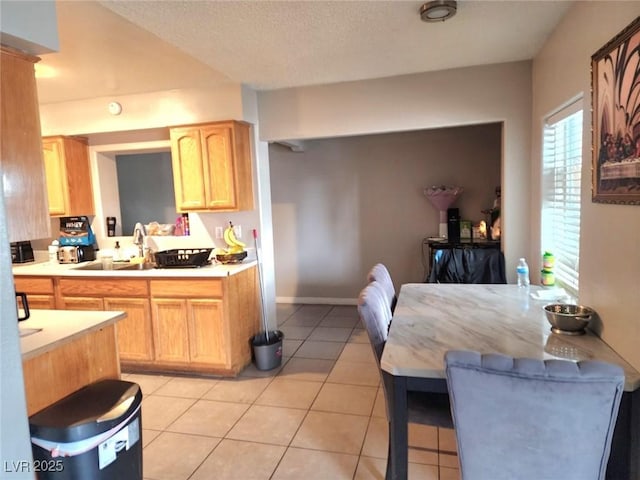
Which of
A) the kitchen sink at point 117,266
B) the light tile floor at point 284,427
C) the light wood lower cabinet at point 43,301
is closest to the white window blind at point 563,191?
the light tile floor at point 284,427

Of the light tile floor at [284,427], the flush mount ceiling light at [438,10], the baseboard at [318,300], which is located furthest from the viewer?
the baseboard at [318,300]

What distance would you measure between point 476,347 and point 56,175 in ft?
12.7

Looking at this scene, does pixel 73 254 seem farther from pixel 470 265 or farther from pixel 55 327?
pixel 470 265

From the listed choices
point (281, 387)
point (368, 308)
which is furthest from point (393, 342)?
point (281, 387)

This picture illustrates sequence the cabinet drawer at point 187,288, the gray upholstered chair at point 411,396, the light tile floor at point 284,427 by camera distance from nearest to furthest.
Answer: the gray upholstered chair at point 411,396 < the light tile floor at point 284,427 < the cabinet drawer at point 187,288

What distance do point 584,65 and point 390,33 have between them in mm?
1040

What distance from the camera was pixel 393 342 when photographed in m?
1.73

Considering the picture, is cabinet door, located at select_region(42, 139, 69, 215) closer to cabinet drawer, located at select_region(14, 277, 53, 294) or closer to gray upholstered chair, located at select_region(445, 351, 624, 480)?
cabinet drawer, located at select_region(14, 277, 53, 294)

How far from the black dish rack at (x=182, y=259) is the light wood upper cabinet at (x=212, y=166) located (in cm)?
39

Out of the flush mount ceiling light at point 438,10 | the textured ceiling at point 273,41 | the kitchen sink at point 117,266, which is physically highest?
the textured ceiling at point 273,41

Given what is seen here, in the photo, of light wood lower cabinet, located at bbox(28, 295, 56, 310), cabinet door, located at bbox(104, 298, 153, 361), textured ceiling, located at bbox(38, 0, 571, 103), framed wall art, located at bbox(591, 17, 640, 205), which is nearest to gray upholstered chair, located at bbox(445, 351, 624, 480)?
framed wall art, located at bbox(591, 17, 640, 205)

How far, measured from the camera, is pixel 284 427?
8.14 ft

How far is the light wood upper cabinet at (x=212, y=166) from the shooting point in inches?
132

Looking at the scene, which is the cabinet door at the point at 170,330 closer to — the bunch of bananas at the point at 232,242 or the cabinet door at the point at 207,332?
the cabinet door at the point at 207,332
